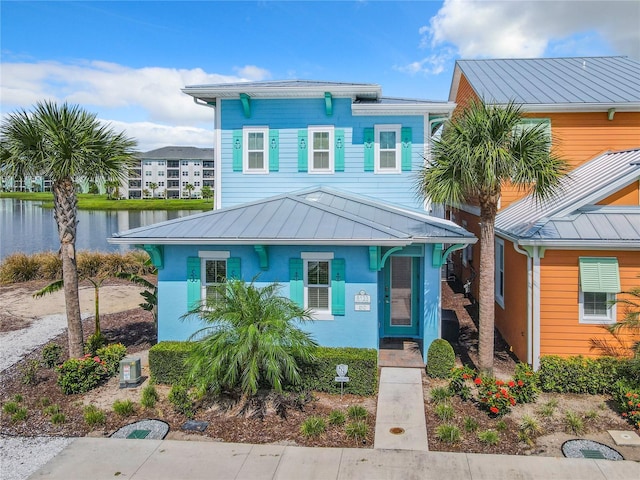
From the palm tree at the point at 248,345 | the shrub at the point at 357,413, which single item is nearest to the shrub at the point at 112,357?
the palm tree at the point at 248,345

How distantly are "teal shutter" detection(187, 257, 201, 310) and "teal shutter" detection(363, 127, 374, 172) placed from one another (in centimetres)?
596

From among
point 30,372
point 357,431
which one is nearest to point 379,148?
point 357,431

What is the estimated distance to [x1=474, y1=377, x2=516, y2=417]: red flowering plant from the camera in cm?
877

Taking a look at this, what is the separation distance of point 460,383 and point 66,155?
9879 mm

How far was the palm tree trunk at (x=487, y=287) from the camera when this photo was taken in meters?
9.99

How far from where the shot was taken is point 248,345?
8.40m

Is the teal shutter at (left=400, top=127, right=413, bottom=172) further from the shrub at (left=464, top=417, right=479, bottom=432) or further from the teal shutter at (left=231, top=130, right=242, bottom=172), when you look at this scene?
the shrub at (left=464, top=417, right=479, bottom=432)

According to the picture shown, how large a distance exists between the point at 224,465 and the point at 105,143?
7798 millimetres

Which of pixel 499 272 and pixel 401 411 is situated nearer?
pixel 401 411

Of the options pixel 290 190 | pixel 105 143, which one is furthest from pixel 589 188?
pixel 105 143

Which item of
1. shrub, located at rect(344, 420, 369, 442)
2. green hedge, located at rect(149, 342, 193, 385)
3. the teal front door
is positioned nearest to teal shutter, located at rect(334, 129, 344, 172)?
the teal front door

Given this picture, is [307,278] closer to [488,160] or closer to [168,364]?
[168,364]

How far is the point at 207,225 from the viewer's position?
38.2ft

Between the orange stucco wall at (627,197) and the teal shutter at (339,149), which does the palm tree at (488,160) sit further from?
the teal shutter at (339,149)
